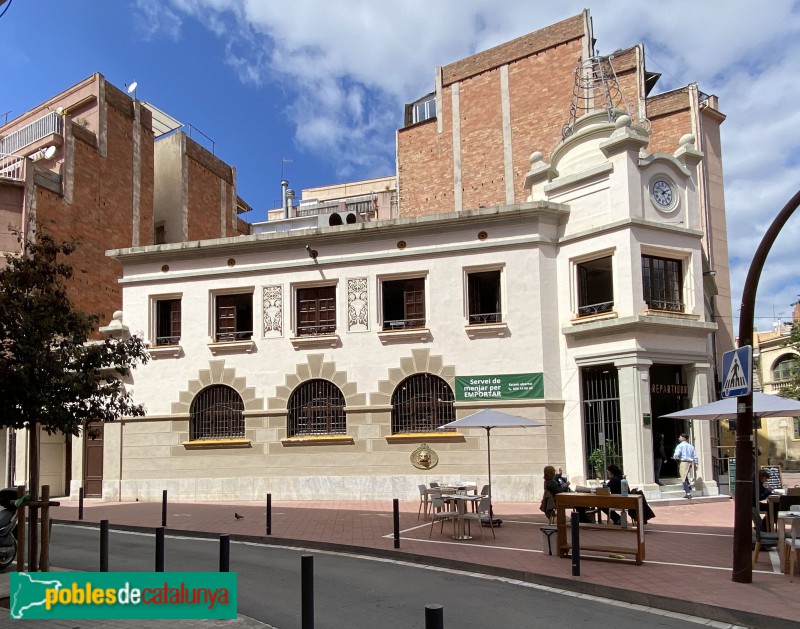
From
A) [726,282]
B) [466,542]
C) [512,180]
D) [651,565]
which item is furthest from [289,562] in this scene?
[726,282]

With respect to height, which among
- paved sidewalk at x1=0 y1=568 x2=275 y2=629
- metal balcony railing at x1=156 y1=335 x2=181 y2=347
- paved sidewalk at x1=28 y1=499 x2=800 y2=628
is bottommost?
paved sidewalk at x1=28 y1=499 x2=800 y2=628

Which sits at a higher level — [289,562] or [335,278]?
[335,278]

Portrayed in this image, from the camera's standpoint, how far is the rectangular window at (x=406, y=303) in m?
21.8

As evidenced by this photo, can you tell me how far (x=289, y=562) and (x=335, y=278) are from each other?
1159cm

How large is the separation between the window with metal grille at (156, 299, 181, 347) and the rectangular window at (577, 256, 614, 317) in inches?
472

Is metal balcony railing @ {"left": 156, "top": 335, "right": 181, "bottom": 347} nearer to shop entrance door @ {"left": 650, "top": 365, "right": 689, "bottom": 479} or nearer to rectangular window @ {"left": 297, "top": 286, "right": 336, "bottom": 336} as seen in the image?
rectangular window @ {"left": 297, "top": 286, "right": 336, "bottom": 336}

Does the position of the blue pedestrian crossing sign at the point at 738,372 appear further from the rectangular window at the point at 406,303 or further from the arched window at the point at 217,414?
the arched window at the point at 217,414

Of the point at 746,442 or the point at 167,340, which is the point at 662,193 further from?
the point at 167,340

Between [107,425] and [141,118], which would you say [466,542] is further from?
[141,118]

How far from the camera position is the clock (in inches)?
804

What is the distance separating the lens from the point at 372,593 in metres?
9.36

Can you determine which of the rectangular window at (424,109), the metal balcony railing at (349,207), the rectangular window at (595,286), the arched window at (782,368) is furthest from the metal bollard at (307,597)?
the arched window at (782,368)

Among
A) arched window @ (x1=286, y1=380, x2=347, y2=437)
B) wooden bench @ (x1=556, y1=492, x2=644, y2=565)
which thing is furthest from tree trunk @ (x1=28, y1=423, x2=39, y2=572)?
arched window @ (x1=286, y1=380, x2=347, y2=437)

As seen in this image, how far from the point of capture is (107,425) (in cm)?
2356
